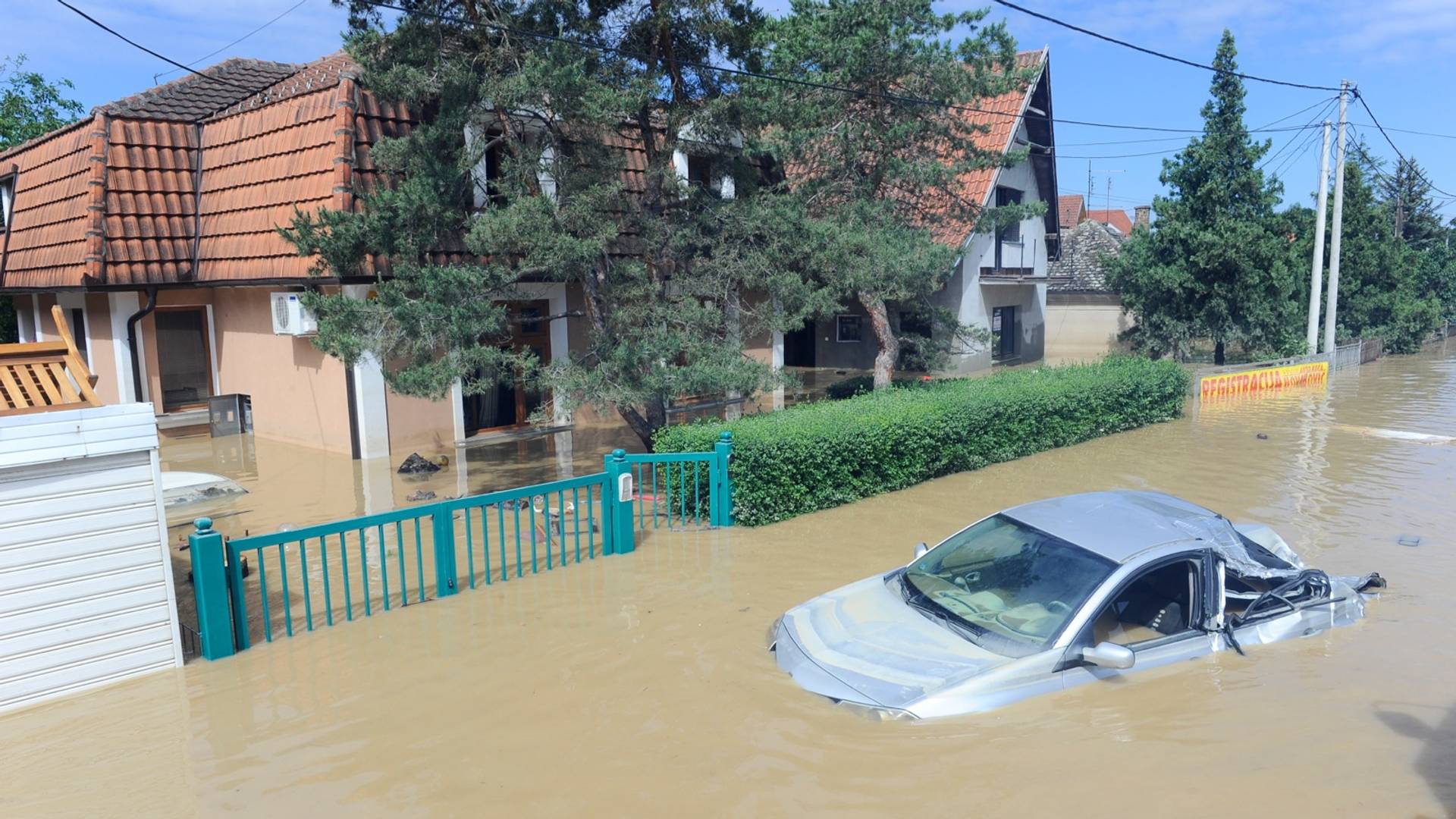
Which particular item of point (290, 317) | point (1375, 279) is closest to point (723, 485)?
point (290, 317)

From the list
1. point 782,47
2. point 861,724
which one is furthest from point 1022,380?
point 861,724

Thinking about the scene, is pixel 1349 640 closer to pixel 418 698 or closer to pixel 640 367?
pixel 418 698

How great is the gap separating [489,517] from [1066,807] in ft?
24.4

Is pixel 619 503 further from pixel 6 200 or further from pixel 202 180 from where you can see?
pixel 6 200

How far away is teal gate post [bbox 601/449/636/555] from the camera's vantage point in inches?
367

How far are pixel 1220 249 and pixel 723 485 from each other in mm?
19696

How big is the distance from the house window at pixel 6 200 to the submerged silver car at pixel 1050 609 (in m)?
19.6

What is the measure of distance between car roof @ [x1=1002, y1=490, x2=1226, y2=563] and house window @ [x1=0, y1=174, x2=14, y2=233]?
2063 centimetres

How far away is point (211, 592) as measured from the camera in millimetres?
6723

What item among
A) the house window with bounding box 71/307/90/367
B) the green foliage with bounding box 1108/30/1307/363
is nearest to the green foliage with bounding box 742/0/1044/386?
the green foliage with bounding box 1108/30/1307/363

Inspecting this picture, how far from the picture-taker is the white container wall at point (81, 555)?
5973mm

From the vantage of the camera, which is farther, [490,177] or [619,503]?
[490,177]

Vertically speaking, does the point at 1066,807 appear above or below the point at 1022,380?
below

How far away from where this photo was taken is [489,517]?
1070 centimetres
